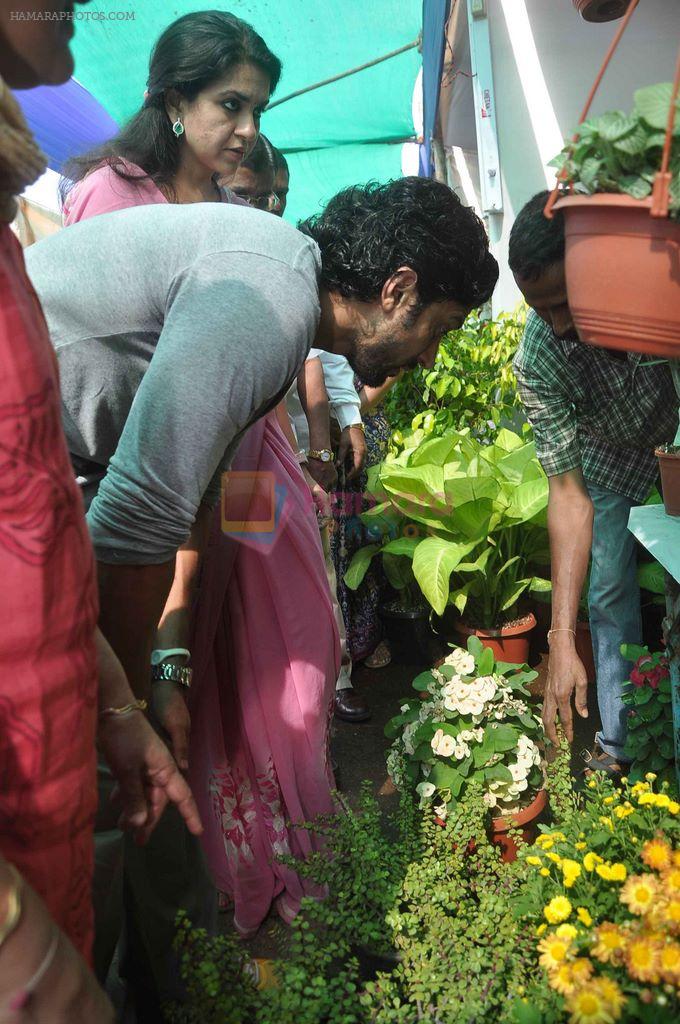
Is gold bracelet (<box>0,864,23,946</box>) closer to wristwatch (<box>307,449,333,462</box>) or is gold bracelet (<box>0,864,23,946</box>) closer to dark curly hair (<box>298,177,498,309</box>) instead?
dark curly hair (<box>298,177,498,309</box>)

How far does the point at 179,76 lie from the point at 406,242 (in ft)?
3.31

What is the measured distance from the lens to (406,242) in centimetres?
169

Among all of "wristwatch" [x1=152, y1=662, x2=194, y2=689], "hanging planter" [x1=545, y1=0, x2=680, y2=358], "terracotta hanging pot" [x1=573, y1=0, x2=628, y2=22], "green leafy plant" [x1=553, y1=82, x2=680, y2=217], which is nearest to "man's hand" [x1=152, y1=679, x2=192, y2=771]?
"wristwatch" [x1=152, y1=662, x2=194, y2=689]

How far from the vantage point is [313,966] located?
1.40m

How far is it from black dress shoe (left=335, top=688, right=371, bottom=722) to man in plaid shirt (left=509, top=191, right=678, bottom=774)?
959 mm

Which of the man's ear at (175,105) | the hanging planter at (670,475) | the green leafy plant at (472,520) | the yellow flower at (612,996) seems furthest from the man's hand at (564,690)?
the man's ear at (175,105)

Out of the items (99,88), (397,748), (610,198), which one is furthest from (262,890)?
(99,88)

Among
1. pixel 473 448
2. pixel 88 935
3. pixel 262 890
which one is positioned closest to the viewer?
pixel 88 935

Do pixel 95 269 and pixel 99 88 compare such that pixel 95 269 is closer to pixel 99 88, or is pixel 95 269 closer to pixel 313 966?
pixel 313 966

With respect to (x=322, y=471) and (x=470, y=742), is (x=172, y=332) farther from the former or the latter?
(x=322, y=471)

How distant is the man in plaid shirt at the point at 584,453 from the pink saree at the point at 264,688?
61 centimetres

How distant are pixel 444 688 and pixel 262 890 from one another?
2.45ft

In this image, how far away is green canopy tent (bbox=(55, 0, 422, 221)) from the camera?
206 inches

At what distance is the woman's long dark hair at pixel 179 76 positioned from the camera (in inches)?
87.7
